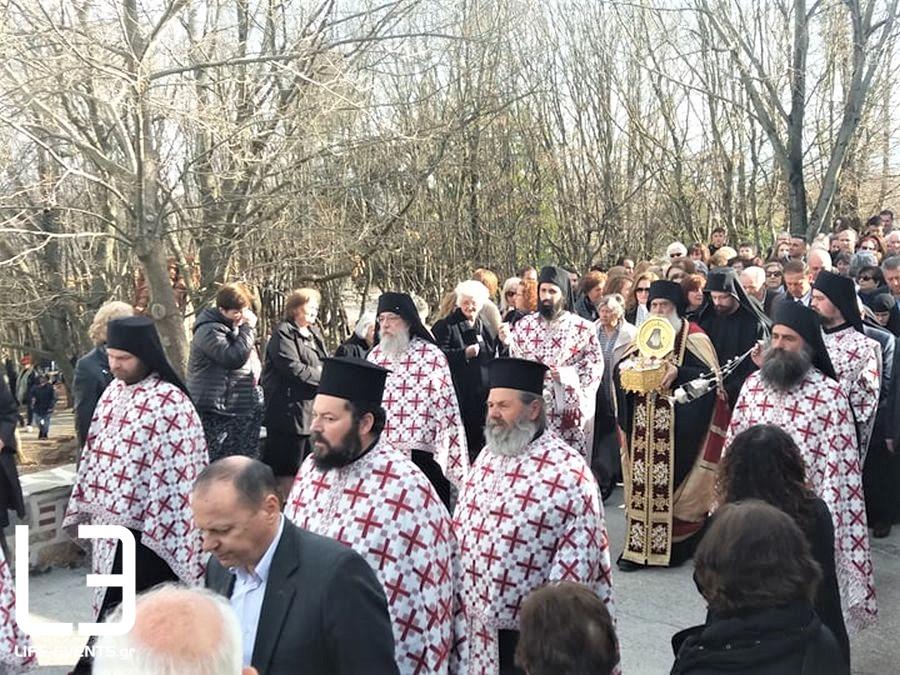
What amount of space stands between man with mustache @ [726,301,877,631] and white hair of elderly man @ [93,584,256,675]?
3.49m

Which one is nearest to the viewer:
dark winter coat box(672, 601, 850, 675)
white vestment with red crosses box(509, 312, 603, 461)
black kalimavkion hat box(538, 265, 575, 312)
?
dark winter coat box(672, 601, 850, 675)

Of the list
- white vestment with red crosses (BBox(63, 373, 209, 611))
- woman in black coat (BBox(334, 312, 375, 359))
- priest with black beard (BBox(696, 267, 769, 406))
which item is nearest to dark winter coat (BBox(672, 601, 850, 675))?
white vestment with red crosses (BBox(63, 373, 209, 611))

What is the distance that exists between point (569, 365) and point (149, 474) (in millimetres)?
3662

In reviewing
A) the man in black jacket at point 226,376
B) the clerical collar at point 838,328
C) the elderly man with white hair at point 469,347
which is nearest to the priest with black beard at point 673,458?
the clerical collar at point 838,328

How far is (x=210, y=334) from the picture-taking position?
23.0 ft

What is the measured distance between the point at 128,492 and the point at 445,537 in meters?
1.95

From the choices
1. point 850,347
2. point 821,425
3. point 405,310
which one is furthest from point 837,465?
point 405,310

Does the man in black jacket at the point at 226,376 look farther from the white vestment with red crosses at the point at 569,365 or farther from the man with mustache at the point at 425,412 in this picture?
the white vestment with red crosses at the point at 569,365

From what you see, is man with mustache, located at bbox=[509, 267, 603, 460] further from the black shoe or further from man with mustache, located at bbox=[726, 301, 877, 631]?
man with mustache, located at bbox=[726, 301, 877, 631]

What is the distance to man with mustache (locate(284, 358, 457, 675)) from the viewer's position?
362 cm

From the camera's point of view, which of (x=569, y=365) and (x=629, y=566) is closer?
(x=629, y=566)

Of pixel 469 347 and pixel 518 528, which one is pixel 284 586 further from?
pixel 469 347

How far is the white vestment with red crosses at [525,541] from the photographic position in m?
3.90

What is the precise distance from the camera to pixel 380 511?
12.0ft
